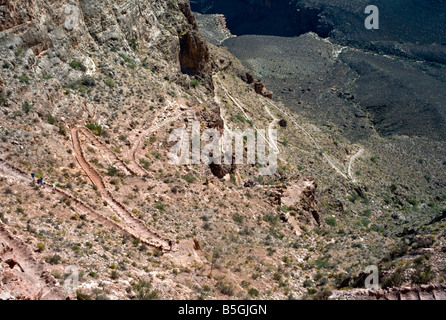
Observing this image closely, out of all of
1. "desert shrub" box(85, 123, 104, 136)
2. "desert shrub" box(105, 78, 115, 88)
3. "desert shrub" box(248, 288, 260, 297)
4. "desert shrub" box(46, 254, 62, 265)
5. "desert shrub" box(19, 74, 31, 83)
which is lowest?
"desert shrub" box(248, 288, 260, 297)

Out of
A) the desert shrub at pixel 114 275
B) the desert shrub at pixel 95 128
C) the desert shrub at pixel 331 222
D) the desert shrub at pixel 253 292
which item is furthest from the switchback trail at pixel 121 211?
the desert shrub at pixel 331 222

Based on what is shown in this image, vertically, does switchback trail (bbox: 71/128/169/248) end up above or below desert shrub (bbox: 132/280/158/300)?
above

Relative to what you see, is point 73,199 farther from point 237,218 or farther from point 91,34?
point 91,34

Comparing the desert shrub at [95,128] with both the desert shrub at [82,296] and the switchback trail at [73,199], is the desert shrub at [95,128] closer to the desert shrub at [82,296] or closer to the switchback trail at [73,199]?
the switchback trail at [73,199]

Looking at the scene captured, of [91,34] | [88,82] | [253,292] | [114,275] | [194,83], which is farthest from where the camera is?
[194,83]

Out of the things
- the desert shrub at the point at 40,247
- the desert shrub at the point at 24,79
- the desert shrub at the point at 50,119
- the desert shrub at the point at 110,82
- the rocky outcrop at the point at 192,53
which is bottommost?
the desert shrub at the point at 40,247

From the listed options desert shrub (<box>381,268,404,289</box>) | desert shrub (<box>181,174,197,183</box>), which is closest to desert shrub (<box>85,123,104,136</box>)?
desert shrub (<box>181,174,197,183</box>)

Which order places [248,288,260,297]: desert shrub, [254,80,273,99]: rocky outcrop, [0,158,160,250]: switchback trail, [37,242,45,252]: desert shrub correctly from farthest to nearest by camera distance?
[254,80,273,99]: rocky outcrop, [0,158,160,250]: switchback trail, [248,288,260,297]: desert shrub, [37,242,45,252]: desert shrub

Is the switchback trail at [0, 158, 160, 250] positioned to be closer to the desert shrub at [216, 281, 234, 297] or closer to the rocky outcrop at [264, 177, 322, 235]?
the desert shrub at [216, 281, 234, 297]

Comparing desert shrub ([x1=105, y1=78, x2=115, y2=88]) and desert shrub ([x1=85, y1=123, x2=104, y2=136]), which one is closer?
desert shrub ([x1=85, y1=123, x2=104, y2=136])

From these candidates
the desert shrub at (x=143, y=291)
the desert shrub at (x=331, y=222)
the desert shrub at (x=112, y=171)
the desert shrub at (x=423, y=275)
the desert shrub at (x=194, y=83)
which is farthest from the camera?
the desert shrub at (x=194, y=83)

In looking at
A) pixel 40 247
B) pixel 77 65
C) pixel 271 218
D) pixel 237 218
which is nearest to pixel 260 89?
pixel 77 65
